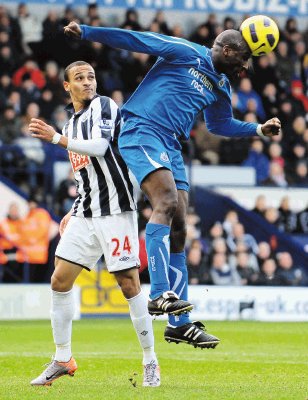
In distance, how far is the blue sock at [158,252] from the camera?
27.7 ft

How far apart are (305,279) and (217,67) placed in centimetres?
1229

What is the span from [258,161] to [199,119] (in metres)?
1.52

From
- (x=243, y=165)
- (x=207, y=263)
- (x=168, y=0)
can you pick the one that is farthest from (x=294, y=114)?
(x=207, y=263)

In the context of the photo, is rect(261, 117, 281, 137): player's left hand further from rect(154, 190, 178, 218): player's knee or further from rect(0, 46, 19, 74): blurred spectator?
rect(0, 46, 19, 74): blurred spectator

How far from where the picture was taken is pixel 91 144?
341 inches

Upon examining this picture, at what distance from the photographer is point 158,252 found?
Answer: 850 centimetres

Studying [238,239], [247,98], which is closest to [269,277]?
[238,239]

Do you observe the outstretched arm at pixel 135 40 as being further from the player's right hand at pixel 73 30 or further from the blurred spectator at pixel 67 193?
the blurred spectator at pixel 67 193

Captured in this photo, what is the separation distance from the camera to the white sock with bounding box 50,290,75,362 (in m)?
8.98

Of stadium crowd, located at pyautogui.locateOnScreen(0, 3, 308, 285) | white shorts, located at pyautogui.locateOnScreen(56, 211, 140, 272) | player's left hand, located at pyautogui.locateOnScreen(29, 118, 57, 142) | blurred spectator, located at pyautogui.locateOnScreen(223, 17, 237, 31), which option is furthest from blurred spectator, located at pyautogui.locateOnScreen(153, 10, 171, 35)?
player's left hand, located at pyautogui.locateOnScreen(29, 118, 57, 142)

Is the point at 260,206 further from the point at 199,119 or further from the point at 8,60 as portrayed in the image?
the point at 8,60

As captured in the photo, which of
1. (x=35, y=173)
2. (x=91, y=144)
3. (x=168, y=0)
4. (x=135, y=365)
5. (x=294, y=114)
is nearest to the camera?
(x=91, y=144)

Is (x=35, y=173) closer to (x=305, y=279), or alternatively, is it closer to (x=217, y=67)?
(x=305, y=279)

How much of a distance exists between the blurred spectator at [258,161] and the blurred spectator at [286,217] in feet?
2.99
